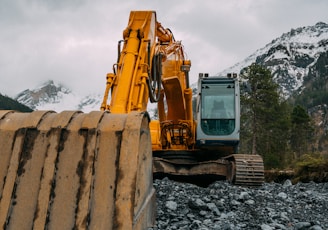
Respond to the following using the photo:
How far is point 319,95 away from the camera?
421 ft

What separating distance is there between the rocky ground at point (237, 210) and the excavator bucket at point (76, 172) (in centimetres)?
243

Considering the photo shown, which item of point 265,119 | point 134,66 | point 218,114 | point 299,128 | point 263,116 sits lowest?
point 218,114

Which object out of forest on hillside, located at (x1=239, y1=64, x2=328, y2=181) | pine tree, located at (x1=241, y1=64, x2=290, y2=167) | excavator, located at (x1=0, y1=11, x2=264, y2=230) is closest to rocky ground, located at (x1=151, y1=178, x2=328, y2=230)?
excavator, located at (x1=0, y1=11, x2=264, y2=230)

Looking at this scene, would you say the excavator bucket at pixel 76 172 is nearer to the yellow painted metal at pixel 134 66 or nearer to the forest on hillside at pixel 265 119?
the yellow painted metal at pixel 134 66

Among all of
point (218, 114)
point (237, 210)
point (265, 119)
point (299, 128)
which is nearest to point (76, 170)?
point (237, 210)

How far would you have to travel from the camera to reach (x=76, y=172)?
256cm

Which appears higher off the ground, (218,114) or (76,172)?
(218,114)

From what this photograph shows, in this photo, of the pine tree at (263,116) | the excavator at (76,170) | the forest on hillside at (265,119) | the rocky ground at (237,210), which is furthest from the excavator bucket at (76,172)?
the pine tree at (263,116)

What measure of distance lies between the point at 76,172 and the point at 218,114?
22.1 feet

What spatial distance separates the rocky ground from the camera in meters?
5.26

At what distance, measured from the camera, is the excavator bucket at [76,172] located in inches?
94.9

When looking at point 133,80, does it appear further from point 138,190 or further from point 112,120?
point 138,190

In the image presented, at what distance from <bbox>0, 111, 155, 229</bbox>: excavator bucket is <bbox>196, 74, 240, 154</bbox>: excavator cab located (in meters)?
6.21

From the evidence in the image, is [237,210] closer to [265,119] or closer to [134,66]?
[134,66]
